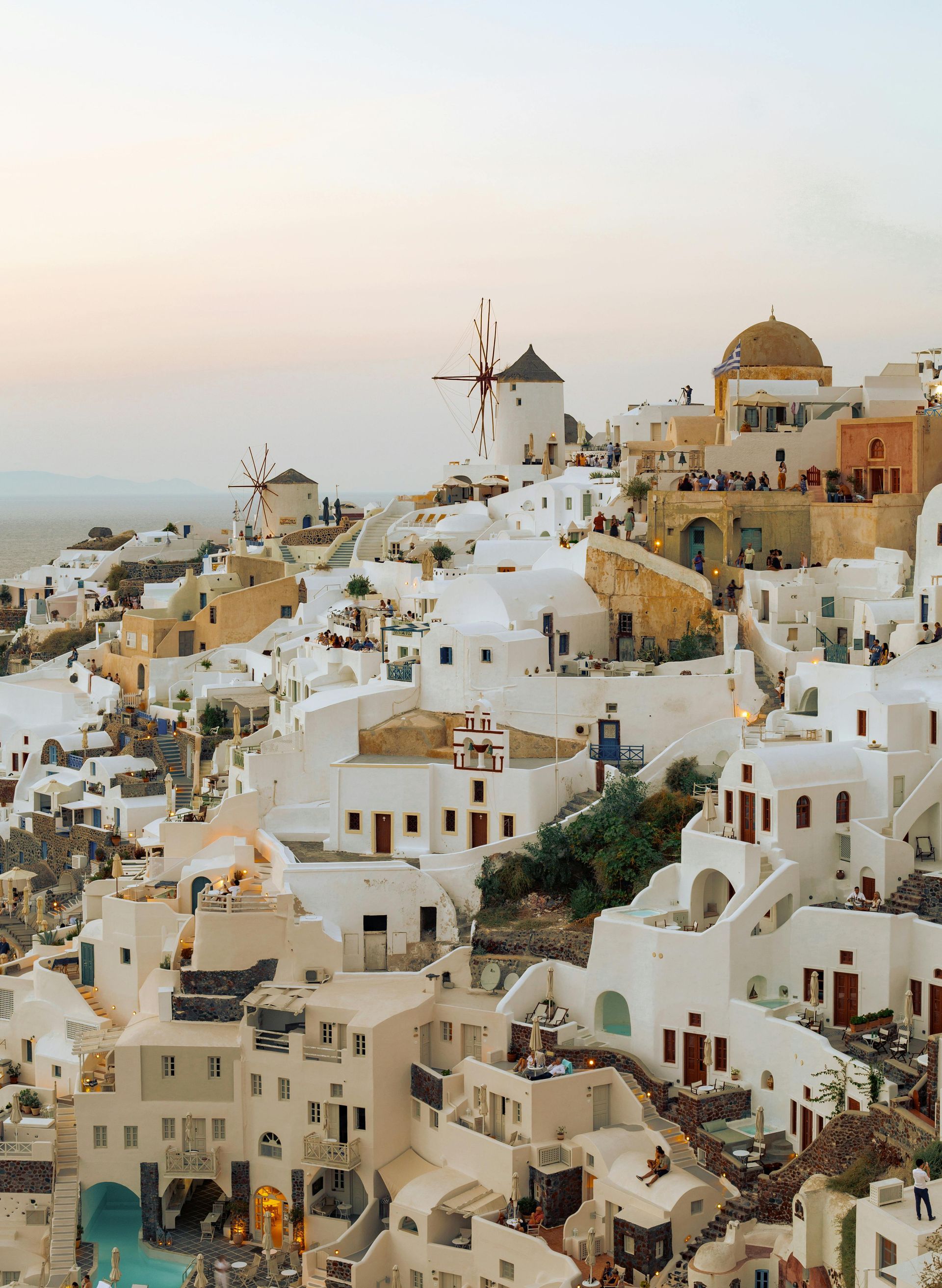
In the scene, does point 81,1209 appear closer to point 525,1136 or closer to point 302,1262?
point 302,1262

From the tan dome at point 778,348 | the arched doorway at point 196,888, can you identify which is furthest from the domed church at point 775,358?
the arched doorway at point 196,888

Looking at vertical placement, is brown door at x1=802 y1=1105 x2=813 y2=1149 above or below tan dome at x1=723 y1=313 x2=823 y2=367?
below

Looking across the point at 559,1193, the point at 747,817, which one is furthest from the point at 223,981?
the point at 747,817

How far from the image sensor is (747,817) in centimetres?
3147

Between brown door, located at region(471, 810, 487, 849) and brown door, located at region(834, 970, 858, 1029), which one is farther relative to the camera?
brown door, located at region(471, 810, 487, 849)

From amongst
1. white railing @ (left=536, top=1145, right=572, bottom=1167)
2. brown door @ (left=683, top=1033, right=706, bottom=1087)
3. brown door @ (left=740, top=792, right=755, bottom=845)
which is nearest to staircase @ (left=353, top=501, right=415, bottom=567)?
brown door @ (left=740, top=792, right=755, bottom=845)

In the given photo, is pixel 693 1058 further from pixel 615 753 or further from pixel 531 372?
pixel 531 372

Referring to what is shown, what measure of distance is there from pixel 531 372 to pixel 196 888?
29.6 metres

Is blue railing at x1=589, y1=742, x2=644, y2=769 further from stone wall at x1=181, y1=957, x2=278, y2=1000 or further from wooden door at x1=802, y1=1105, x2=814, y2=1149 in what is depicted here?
wooden door at x1=802, y1=1105, x2=814, y2=1149

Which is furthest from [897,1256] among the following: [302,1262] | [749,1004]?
[302,1262]

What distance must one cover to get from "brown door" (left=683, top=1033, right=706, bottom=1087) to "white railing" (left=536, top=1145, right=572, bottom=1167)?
2.61 meters

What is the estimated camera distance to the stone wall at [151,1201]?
32.2 m

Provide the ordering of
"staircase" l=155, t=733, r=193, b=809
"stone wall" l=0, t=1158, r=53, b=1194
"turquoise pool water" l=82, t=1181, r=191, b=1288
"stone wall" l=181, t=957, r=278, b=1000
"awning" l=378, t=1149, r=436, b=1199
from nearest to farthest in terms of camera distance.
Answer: "awning" l=378, t=1149, r=436, b=1199
"turquoise pool water" l=82, t=1181, r=191, b=1288
"stone wall" l=0, t=1158, r=53, b=1194
"stone wall" l=181, t=957, r=278, b=1000
"staircase" l=155, t=733, r=193, b=809

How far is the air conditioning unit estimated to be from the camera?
73.8 feet
